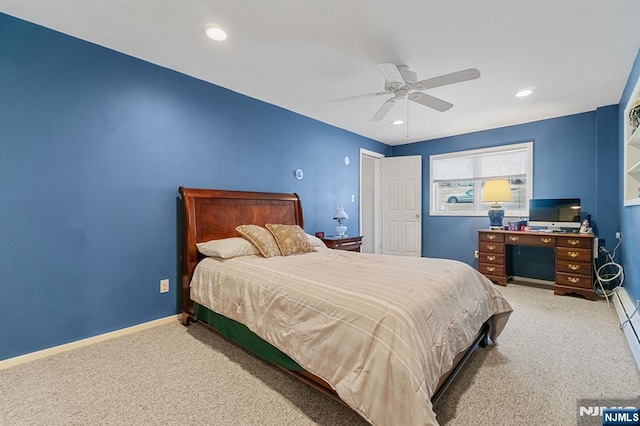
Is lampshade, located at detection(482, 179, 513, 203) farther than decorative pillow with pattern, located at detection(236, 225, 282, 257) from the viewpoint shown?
Yes

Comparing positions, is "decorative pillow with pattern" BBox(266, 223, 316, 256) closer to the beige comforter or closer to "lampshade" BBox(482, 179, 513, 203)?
the beige comforter

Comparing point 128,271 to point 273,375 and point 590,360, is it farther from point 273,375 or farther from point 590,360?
point 590,360

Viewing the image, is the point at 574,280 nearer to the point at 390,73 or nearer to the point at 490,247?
the point at 490,247

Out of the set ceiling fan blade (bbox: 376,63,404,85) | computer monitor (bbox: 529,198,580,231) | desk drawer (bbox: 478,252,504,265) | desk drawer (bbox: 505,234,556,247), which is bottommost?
desk drawer (bbox: 478,252,504,265)

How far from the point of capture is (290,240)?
3057mm

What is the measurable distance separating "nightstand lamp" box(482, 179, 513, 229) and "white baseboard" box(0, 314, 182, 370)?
434cm

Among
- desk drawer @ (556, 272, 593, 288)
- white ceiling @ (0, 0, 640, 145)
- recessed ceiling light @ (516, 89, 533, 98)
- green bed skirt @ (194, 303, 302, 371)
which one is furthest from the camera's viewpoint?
desk drawer @ (556, 272, 593, 288)

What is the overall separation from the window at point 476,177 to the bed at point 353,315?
9.85 feet

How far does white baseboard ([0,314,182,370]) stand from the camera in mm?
2029

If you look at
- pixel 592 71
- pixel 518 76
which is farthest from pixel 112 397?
pixel 592 71

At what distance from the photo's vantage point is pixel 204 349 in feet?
7.48

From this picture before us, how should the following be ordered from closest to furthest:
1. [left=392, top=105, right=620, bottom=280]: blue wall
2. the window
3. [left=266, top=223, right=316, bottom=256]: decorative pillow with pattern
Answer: [left=266, top=223, right=316, bottom=256]: decorative pillow with pattern
[left=392, top=105, right=620, bottom=280]: blue wall
the window

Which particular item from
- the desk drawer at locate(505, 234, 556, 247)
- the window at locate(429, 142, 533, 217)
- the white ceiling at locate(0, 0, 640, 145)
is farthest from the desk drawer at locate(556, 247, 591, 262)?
the white ceiling at locate(0, 0, 640, 145)

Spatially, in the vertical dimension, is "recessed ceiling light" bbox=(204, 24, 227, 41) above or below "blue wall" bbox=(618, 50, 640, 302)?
above
